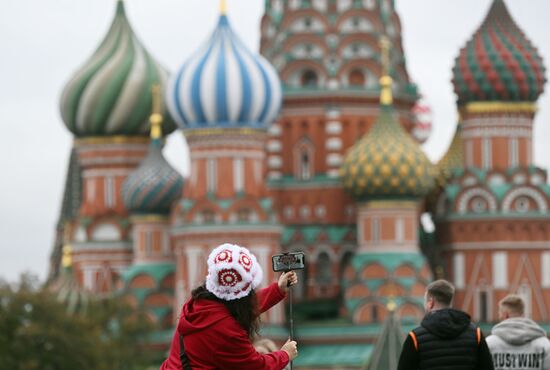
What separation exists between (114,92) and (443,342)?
42400mm

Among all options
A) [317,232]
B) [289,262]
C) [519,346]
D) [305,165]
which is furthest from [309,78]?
[289,262]

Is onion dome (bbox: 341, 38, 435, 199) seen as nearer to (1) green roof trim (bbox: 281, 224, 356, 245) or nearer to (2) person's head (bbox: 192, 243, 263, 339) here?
(1) green roof trim (bbox: 281, 224, 356, 245)

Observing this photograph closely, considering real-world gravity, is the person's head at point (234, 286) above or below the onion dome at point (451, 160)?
below

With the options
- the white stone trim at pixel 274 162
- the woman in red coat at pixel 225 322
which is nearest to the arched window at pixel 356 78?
the white stone trim at pixel 274 162

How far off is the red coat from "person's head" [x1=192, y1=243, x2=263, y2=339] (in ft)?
0.13

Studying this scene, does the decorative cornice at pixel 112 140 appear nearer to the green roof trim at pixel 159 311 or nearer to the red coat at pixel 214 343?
the green roof trim at pixel 159 311

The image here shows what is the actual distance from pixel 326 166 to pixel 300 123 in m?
1.28

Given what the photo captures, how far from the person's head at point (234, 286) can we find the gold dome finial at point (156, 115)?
1605 inches

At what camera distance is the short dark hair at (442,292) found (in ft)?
37.1

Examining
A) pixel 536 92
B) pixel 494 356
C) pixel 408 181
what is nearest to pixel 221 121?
pixel 408 181

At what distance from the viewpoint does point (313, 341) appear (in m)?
47.7

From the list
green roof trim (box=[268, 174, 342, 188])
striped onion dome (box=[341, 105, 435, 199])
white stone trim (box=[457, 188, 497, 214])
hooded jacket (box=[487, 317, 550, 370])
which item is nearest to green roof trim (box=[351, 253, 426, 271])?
striped onion dome (box=[341, 105, 435, 199])

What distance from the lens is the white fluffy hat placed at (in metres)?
10.1

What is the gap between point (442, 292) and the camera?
11297 millimetres
